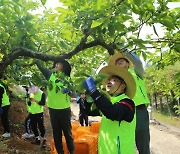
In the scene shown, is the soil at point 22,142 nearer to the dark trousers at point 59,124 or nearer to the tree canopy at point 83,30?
the dark trousers at point 59,124

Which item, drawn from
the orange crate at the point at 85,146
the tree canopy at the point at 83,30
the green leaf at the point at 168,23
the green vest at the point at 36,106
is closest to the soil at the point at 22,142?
the green vest at the point at 36,106

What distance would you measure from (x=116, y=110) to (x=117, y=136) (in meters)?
0.30

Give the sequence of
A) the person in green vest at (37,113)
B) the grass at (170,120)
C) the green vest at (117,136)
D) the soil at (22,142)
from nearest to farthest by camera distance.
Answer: the green vest at (117,136) → the soil at (22,142) → the person in green vest at (37,113) → the grass at (170,120)

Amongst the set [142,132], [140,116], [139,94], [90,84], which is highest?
[90,84]

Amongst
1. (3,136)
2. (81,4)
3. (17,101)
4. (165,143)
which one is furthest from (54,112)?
(17,101)

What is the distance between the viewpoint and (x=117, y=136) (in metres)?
3.04

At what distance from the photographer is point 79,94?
3.33 m

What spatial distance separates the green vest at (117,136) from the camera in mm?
3029

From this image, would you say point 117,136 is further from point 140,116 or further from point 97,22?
point 140,116

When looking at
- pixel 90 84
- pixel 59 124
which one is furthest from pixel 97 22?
pixel 59 124

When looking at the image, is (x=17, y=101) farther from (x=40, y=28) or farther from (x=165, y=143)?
(x=40, y=28)

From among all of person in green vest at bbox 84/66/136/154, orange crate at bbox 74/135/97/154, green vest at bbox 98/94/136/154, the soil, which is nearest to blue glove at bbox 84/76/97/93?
person in green vest at bbox 84/66/136/154

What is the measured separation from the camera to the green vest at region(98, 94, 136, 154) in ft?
9.94

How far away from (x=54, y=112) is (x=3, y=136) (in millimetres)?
3833
